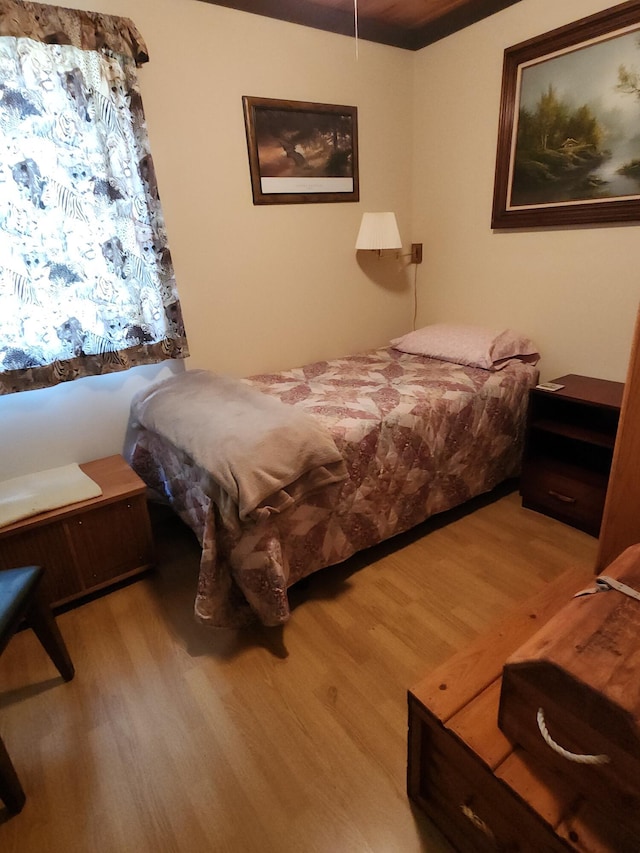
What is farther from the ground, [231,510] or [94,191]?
[94,191]

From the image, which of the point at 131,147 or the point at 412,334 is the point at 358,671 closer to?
the point at 412,334

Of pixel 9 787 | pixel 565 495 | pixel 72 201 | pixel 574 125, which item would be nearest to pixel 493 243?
pixel 574 125

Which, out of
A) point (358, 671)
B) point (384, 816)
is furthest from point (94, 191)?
point (384, 816)

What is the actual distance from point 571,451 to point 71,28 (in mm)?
2839

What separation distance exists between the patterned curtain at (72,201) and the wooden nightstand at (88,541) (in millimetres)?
555

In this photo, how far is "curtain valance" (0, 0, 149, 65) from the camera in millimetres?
1678

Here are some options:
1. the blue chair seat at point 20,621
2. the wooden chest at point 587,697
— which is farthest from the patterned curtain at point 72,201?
the wooden chest at point 587,697

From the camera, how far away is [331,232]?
9.20 feet

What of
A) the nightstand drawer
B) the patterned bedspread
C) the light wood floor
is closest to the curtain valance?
the patterned bedspread

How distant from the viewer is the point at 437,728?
99 centimetres

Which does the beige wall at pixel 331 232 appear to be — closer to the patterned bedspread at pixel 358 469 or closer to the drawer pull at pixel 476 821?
the patterned bedspread at pixel 358 469

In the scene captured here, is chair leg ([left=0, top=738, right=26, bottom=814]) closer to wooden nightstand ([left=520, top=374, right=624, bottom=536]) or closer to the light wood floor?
the light wood floor

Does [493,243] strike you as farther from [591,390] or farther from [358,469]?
[358,469]

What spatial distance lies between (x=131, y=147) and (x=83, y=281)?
610 millimetres
